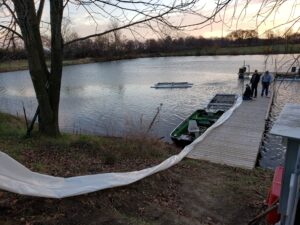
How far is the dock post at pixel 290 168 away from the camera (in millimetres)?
3234

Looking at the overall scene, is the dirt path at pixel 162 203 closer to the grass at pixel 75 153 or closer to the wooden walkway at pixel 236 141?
the grass at pixel 75 153

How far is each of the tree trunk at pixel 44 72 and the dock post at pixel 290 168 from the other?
17.8 ft

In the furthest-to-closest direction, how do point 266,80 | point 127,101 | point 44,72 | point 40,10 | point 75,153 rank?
point 127,101, point 266,80, point 44,72, point 40,10, point 75,153

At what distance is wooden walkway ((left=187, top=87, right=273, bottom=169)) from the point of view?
28.2 feet

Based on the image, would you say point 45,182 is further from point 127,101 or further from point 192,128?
point 127,101

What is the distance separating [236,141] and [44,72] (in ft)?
20.5

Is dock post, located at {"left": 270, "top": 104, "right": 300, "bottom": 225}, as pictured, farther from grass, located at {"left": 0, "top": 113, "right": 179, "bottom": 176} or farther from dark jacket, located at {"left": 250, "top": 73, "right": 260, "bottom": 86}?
dark jacket, located at {"left": 250, "top": 73, "right": 260, "bottom": 86}

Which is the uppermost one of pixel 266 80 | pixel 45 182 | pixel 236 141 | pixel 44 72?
pixel 44 72

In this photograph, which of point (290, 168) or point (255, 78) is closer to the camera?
point (290, 168)

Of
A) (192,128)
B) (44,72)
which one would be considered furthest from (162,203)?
(192,128)

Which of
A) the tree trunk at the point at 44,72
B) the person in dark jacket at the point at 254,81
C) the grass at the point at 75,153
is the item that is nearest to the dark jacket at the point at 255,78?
the person in dark jacket at the point at 254,81

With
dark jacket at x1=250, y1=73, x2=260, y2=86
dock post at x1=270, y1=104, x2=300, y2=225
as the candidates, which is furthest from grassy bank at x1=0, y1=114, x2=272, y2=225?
dark jacket at x1=250, y1=73, x2=260, y2=86

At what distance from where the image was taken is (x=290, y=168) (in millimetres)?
3424

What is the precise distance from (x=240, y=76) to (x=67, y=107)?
54.5ft
